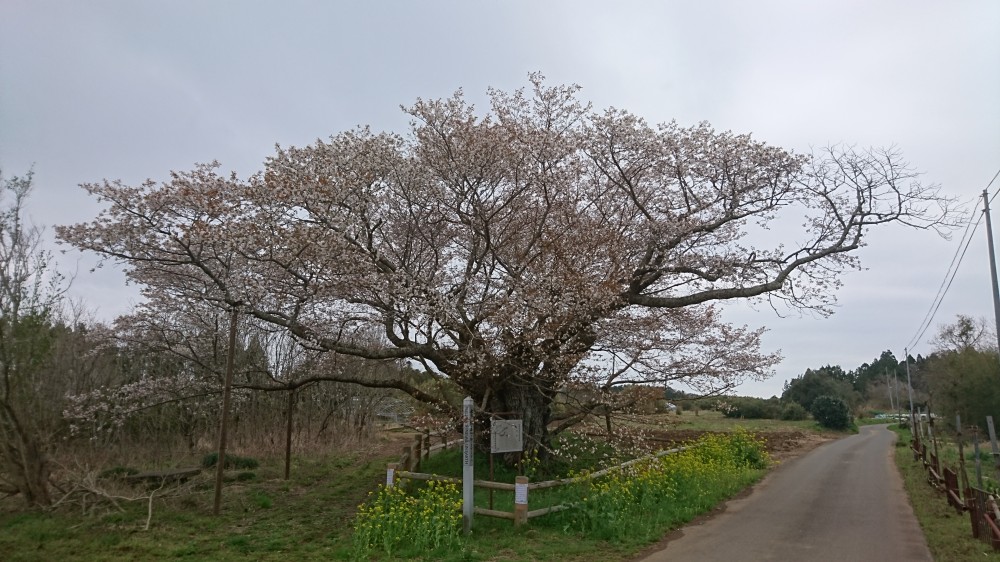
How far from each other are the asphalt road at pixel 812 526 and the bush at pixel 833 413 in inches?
954

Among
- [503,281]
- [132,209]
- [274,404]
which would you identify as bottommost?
[274,404]

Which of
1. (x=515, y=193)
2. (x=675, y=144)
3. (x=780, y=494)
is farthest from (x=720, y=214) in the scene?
(x=780, y=494)

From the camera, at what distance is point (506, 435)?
9883mm

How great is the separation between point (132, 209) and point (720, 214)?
1074cm

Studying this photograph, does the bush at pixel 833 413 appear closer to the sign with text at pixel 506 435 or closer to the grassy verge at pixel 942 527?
the grassy verge at pixel 942 527

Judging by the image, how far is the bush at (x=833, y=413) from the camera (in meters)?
39.2

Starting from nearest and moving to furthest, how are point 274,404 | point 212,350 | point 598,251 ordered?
point 598,251 → point 212,350 → point 274,404

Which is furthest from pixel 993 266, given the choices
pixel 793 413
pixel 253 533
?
pixel 793 413

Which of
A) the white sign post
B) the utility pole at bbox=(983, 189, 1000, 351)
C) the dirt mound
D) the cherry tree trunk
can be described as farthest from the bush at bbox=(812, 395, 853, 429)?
the white sign post

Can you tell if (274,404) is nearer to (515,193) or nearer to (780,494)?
(515,193)

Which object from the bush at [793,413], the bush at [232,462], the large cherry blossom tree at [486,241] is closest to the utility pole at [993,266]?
the large cherry blossom tree at [486,241]

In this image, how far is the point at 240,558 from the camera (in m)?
7.69

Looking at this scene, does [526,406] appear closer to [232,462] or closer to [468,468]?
[468,468]

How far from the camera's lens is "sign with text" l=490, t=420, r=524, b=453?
9.73 metres
